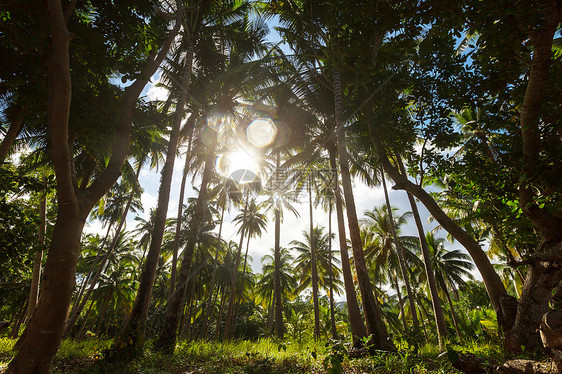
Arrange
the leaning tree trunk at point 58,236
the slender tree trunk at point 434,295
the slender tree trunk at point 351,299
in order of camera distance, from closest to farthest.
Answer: the leaning tree trunk at point 58,236, the slender tree trunk at point 351,299, the slender tree trunk at point 434,295

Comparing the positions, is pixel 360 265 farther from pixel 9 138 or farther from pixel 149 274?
pixel 9 138

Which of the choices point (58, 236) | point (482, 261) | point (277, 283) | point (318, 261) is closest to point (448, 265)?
point (318, 261)

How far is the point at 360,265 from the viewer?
280 inches

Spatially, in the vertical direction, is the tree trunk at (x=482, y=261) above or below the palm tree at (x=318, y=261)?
below

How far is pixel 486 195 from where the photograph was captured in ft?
15.6

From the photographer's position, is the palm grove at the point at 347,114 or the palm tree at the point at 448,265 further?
the palm tree at the point at 448,265

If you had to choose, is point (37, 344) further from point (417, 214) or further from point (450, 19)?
point (417, 214)

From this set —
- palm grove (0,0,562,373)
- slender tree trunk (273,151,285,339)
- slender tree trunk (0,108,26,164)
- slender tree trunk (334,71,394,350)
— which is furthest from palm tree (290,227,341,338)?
slender tree trunk (0,108,26,164)

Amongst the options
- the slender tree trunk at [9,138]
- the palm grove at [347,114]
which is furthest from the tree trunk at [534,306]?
the slender tree trunk at [9,138]

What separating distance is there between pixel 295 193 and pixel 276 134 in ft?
13.9

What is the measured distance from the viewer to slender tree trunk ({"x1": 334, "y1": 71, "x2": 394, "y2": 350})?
6.11 metres

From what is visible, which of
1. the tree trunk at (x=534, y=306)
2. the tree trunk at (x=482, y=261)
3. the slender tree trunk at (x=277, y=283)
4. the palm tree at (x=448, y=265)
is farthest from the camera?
the palm tree at (x=448, y=265)

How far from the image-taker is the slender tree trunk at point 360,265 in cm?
611

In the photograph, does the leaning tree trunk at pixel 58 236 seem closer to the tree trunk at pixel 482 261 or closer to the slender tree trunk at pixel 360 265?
the slender tree trunk at pixel 360 265
